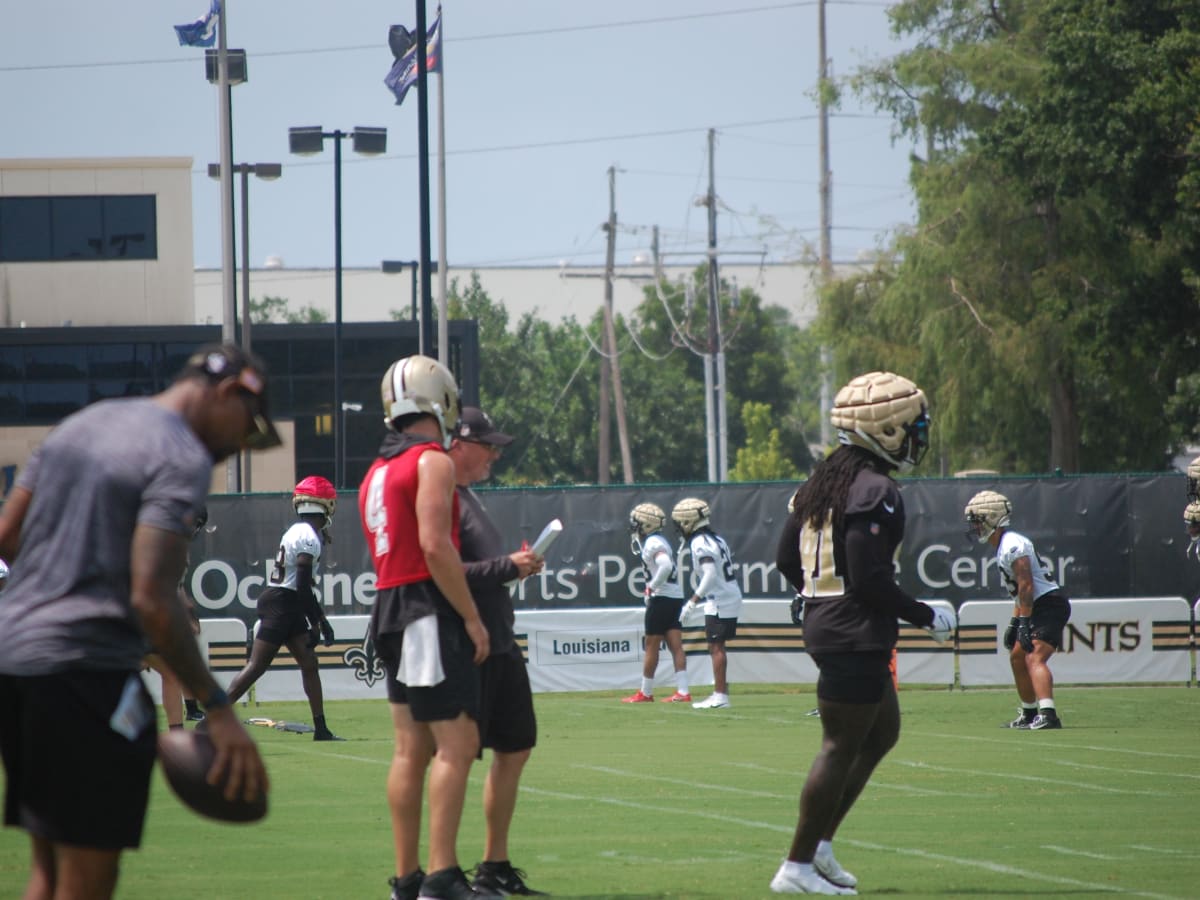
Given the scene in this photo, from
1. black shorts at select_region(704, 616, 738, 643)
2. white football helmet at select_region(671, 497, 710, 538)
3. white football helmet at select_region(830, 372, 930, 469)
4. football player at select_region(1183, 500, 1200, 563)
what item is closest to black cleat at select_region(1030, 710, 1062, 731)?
football player at select_region(1183, 500, 1200, 563)

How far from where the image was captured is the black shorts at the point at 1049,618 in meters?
15.5

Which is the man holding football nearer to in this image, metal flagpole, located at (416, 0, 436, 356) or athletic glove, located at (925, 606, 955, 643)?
athletic glove, located at (925, 606, 955, 643)

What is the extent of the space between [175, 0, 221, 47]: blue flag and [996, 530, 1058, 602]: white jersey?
20051 mm

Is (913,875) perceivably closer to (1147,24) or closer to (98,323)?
(1147,24)

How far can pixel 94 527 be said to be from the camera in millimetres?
4359

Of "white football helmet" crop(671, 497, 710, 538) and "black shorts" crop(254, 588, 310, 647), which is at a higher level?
"white football helmet" crop(671, 497, 710, 538)

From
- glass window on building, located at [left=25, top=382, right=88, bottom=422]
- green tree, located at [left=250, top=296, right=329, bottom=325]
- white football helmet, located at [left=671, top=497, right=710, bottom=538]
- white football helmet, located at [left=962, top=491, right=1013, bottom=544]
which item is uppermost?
green tree, located at [left=250, top=296, right=329, bottom=325]

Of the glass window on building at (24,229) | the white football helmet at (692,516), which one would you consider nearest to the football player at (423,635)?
the white football helmet at (692,516)

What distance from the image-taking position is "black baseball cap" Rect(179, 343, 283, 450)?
4.63 metres

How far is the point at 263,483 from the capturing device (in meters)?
55.7

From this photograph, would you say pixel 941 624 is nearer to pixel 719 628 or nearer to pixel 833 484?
pixel 833 484

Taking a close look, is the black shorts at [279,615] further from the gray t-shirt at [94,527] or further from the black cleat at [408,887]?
the gray t-shirt at [94,527]

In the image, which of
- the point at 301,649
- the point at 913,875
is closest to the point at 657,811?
the point at 913,875

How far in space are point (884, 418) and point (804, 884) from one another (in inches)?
78.6
